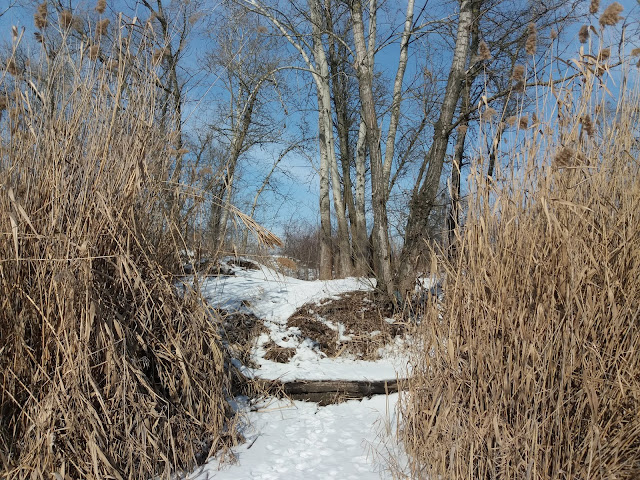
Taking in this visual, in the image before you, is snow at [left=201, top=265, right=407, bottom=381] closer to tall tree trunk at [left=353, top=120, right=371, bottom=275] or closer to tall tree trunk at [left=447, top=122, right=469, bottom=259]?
tall tree trunk at [left=447, top=122, right=469, bottom=259]

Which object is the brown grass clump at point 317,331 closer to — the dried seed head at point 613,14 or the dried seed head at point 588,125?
the dried seed head at point 588,125

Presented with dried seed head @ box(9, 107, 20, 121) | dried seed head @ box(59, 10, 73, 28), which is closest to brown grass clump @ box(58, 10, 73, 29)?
dried seed head @ box(59, 10, 73, 28)

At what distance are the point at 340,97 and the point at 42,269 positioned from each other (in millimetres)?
10697

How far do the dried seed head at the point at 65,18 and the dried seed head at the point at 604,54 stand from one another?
2531 millimetres

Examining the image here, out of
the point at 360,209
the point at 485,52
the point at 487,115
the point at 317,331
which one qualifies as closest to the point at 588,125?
the point at 487,115

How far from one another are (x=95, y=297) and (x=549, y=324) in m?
1.89

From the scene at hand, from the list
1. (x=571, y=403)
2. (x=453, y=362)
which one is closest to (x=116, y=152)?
(x=453, y=362)

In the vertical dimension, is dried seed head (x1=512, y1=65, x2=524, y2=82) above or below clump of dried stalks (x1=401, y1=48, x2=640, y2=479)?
above

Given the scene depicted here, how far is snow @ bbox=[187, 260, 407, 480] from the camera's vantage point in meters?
2.30

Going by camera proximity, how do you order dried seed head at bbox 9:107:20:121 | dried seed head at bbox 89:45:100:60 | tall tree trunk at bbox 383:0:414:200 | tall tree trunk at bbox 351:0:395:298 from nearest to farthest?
dried seed head at bbox 9:107:20:121 → dried seed head at bbox 89:45:100:60 → tall tree trunk at bbox 351:0:395:298 → tall tree trunk at bbox 383:0:414:200

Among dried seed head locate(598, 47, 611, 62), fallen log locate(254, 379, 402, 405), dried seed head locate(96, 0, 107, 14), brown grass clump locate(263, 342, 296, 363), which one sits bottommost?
fallen log locate(254, 379, 402, 405)

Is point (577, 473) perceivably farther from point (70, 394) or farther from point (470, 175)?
point (70, 394)

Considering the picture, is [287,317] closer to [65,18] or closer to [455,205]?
[455,205]

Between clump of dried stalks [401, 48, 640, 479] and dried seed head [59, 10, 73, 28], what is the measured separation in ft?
7.24
